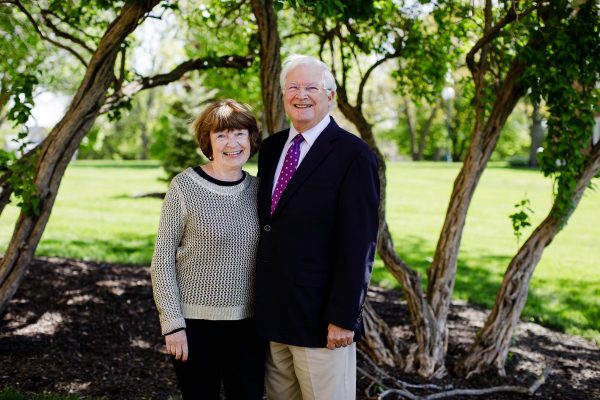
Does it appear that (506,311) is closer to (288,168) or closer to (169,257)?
(288,168)

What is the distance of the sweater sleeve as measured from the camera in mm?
2711

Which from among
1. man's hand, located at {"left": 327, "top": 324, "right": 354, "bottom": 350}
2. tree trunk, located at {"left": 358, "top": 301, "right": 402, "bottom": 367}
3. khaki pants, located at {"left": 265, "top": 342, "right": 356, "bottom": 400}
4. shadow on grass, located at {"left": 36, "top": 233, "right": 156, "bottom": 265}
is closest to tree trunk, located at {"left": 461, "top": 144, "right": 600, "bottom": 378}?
tree trunk, located at {"left": 358, "top": 301, "right": 402, "bottom": 367}

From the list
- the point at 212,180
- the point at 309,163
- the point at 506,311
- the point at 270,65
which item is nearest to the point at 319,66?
the point at 309,163

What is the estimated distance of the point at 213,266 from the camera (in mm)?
2752

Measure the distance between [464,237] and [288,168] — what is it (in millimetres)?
10535

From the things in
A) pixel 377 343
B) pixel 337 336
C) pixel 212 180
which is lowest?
pixel 377 343

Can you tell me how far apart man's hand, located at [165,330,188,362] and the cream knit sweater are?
0.13 ft

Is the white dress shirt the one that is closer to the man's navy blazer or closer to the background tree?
the man's navy blazer

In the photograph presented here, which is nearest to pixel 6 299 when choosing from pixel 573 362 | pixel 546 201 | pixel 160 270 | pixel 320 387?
pixel 160 270

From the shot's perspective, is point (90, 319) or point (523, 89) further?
point (90, 319)

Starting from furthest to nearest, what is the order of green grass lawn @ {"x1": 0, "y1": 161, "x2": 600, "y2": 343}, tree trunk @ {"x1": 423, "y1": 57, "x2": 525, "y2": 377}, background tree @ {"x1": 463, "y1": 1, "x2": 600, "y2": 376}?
green grass lawn @ {"x1": 0, "y1": 161, "x2": 600, "y2": 343} < tree trunk @ {"x1": 423, "y1": 57, "x2": 525, "y2": 377} < background tree @ {"x1": 463, "y1": 1, "x2": 600, "y2": 376}

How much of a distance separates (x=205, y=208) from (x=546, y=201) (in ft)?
62.5

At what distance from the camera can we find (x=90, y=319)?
5578 mm

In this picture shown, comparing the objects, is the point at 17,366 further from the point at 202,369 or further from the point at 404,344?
the point at 404,344
